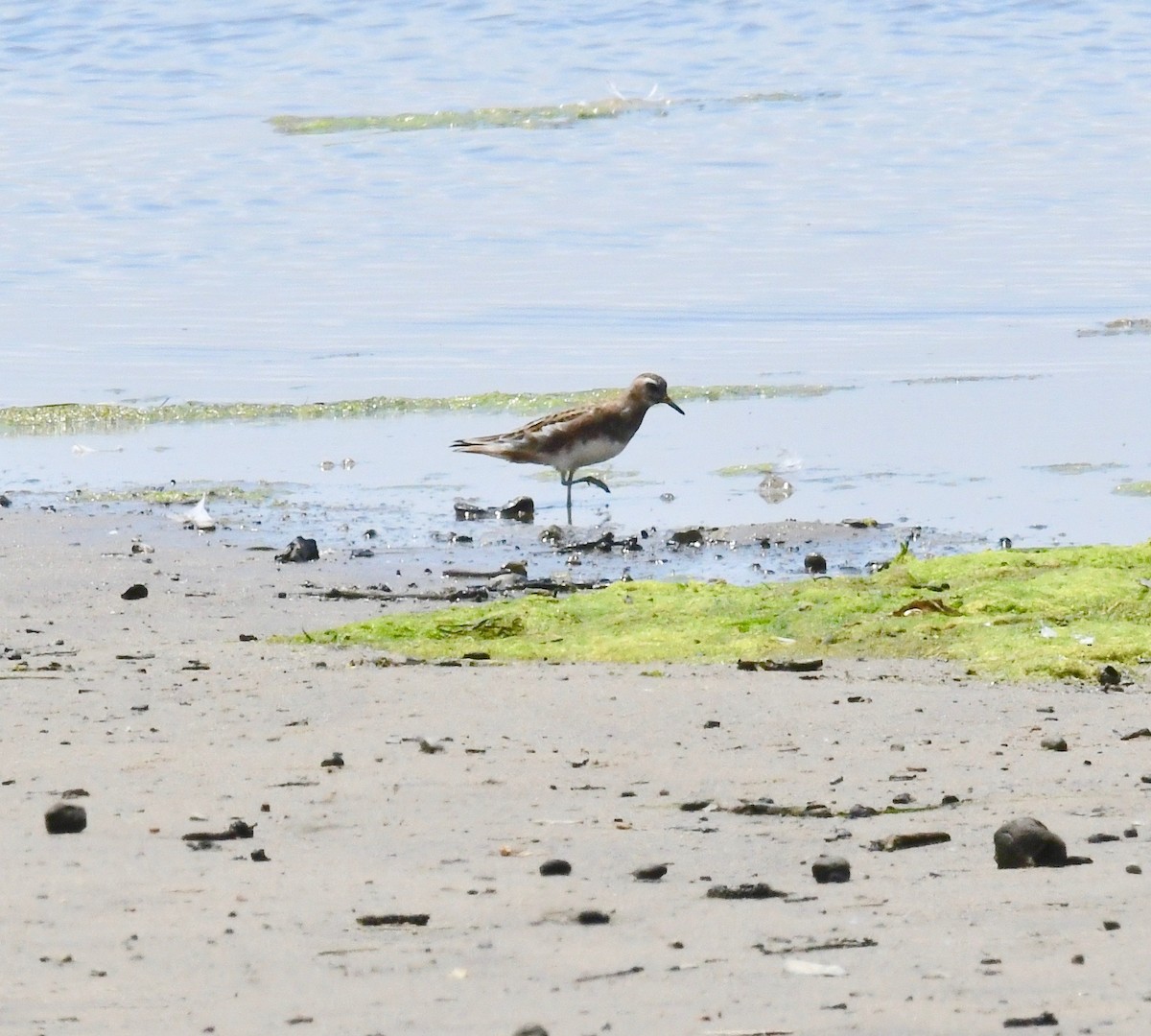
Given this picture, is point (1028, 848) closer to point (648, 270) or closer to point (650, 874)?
point (650, 874)

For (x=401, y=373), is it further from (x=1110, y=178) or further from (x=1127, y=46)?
(x=1127, y=46)

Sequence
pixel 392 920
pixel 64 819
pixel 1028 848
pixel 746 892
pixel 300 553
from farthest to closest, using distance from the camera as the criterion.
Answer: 1. pixel 300 553
2. pixel 64 819
3. pixel 1028 848
4. pixel 746 892
5. pixel 392 920

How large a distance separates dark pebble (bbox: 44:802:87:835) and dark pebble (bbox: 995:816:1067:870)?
6.26 feet

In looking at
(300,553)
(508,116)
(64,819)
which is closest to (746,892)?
(64,819)

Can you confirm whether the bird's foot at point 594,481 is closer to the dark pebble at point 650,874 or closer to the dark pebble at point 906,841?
the dark pebble at point 906,841

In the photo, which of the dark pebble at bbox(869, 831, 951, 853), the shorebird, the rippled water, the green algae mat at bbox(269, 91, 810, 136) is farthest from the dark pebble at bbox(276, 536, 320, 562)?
the green algae mat at bbox(269, 91, 810, 136)

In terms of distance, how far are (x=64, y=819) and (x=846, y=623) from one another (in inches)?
119

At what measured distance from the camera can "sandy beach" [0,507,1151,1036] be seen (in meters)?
3.66

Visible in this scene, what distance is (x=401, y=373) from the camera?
14266mm

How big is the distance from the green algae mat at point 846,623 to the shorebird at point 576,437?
318 cm

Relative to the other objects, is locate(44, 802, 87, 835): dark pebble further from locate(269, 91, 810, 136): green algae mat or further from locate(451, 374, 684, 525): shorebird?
locate(269, 91, 810, 136): green algae mat

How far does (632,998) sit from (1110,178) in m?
18.9

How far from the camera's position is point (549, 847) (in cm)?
461

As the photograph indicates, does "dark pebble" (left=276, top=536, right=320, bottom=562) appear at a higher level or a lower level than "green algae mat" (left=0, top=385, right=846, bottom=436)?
lower
